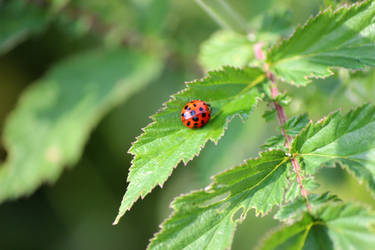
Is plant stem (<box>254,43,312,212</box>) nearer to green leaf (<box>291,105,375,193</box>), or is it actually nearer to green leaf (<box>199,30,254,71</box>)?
green leaf (<box>291,105,375,193</box>)

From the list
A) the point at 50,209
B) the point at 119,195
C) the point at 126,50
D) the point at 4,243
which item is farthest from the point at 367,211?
the point at 4,243

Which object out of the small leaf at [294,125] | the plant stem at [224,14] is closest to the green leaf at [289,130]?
the small leaf at [294,125]

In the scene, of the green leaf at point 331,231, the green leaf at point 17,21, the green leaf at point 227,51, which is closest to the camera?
the green leaf at point 331,231

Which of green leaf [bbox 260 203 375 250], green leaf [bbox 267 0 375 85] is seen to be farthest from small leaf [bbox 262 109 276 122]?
green leaf [bbox 260 203 375 250]

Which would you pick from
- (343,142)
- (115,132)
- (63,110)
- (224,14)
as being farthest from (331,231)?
(115,132)

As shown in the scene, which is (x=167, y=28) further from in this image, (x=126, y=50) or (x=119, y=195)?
(x=119, y=195)

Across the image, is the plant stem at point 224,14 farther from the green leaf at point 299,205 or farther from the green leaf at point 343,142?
the green leaf at point 299,205

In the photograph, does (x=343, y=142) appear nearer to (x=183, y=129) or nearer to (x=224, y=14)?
(x=183, y=129)
